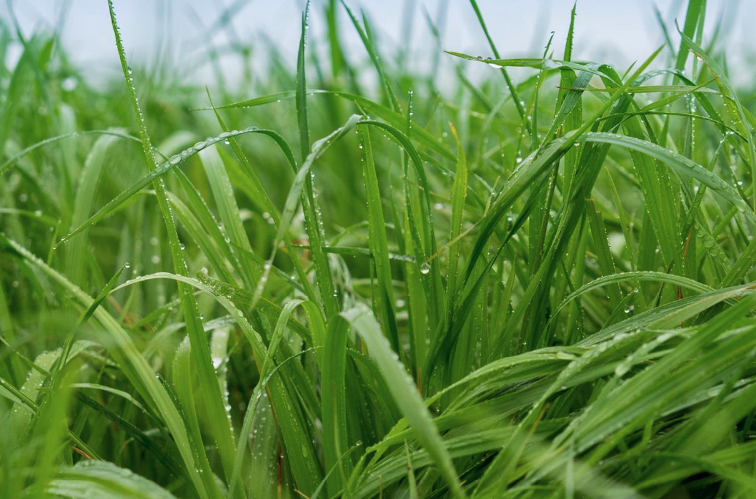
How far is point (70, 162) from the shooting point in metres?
1.32

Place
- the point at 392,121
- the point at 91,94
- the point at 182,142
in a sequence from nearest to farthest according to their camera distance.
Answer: the point at 392,121 → the point at 182,142 → the point at 91,94

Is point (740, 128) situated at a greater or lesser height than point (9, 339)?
greater

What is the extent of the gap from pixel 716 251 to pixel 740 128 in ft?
0.52

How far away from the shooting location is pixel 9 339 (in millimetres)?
971

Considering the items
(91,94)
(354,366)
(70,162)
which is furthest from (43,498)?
(91,94)

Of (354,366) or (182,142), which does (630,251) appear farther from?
(182,142)

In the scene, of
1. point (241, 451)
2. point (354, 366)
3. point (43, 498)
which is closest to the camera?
point (43, 498)

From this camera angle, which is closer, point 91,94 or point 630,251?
point 630,251

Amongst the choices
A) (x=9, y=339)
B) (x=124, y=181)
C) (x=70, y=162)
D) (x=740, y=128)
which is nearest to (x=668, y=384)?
(x=740, y=128)

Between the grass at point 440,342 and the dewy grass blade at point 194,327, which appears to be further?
the dewy grass blade at point 194,327

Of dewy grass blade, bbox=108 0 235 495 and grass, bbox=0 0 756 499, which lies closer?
grass, bbox=0 0 756 499

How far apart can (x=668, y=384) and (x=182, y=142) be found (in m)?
1.25

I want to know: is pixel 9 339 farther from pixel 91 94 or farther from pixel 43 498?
pixel 91 94

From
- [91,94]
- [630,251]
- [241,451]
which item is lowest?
[241,451]
